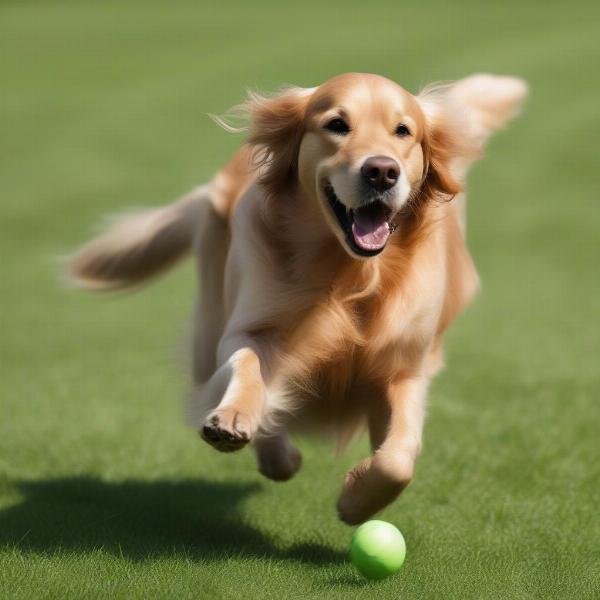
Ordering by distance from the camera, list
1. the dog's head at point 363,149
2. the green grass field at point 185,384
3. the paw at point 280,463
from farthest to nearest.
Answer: the paw at point 280,463
the green grass field at point 185,384
the dog's head at point 363,149

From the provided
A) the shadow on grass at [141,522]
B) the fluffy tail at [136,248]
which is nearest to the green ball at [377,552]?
the shadow on grass at [141,522]

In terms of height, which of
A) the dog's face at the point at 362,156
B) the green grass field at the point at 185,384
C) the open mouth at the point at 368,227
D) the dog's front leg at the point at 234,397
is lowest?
the green grass field at the point at 185,384

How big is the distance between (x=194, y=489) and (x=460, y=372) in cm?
341

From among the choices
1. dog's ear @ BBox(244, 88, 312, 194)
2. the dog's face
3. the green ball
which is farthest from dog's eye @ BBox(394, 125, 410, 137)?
the green ball

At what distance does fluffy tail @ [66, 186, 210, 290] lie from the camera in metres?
6.27

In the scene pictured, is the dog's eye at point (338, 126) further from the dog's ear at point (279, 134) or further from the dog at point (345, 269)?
the dog's ear at point (279, 134)

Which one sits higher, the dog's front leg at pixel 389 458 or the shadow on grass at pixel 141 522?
the dog's front leg at pixel 389 458

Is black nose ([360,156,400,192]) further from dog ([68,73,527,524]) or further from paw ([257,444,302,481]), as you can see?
paw ([257,444,302,481])

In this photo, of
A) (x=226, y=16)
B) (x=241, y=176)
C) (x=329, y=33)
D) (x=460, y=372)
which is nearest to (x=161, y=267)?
(x=241, y=176)

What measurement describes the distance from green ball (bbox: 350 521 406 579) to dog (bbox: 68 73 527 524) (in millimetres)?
166

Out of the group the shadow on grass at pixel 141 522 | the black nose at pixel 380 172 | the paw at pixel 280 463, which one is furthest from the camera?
the paw at pixel 280 463

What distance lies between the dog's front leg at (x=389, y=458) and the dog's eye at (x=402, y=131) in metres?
1.02

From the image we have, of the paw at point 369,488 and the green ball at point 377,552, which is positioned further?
the paw at point 369,488

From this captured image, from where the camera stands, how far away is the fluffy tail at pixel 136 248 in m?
6.27
